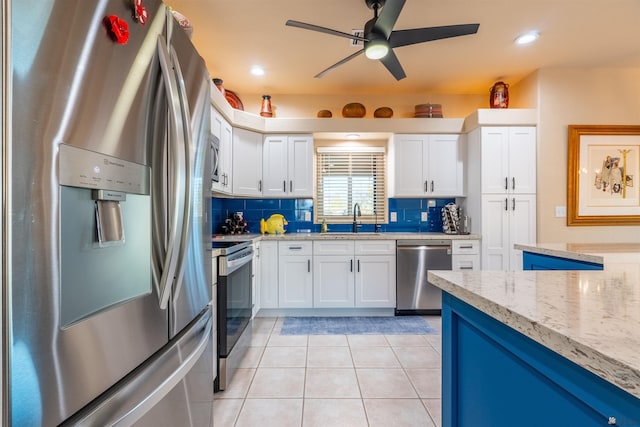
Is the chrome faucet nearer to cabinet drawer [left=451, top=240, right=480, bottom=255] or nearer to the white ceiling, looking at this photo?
cabinet drawer [left=451, top=240, right=480, bottom=255]

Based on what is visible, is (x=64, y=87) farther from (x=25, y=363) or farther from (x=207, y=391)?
(x=207, y=391)

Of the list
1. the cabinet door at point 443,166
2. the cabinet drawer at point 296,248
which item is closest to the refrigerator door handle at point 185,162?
the cabinet drawer at point 296,248

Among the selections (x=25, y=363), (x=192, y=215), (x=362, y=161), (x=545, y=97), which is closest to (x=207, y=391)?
(x=192, y=215)

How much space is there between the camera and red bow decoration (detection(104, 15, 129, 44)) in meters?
0.69

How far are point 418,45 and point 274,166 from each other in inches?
77.1

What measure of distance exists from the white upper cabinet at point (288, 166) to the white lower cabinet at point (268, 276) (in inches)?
27.9

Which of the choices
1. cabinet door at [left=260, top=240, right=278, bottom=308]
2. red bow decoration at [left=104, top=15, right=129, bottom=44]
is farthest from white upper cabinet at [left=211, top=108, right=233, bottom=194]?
red bow decoration at [left=104, top=15, right=129, bottom=44]

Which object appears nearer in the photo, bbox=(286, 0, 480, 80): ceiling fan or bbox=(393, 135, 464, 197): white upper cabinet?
bbox=(286, 0, 480, 80): ceiling fan

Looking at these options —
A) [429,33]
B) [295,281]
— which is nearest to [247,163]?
[295,281]

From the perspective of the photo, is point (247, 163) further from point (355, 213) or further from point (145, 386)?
point (145, 386)

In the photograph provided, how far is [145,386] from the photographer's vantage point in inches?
31.2

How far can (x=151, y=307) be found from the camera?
857mm

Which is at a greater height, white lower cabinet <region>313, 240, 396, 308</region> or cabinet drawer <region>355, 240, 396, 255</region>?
cabinet drawer <region>355, 240, 396, 255</region>

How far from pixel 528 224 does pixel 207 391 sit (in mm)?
3468
